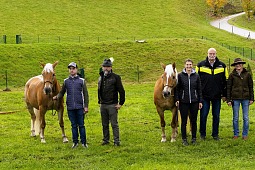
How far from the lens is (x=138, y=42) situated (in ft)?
119

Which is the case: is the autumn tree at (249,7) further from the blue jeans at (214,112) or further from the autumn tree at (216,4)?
the blue jeans at (214,112)

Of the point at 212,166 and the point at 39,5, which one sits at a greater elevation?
the point at 39,5

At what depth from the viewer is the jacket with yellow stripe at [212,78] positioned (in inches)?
408

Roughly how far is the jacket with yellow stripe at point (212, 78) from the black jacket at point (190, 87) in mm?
539

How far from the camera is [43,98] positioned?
11.0m

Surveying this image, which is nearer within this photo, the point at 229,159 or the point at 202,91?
the point at 229,159

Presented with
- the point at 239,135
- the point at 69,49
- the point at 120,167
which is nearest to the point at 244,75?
the point at 239,135

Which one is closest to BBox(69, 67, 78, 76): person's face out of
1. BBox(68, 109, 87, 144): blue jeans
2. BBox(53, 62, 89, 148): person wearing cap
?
BBox(53, 62, 89, 148): person wearing cap

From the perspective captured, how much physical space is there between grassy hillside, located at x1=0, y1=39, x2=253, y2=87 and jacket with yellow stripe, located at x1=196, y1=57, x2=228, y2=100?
59.4ft

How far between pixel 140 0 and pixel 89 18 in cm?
1586

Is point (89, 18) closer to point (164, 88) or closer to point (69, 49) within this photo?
point (69, 49)

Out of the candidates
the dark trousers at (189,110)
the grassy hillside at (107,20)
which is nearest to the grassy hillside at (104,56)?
the grassy hillside at (107,20)

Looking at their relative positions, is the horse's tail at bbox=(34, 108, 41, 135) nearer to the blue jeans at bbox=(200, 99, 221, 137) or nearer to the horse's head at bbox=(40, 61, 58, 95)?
the horse's head at bbox=(40, 61, 58, 95)

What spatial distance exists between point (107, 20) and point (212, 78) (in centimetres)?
4916
